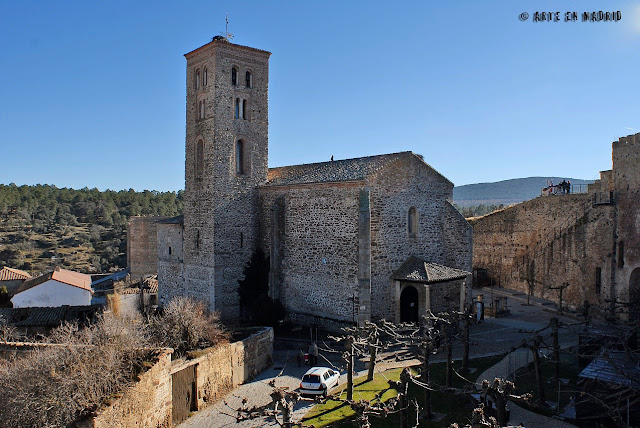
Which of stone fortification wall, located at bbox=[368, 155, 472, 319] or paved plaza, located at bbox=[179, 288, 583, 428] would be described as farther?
stone fortification wall, located at bbox=[368, 155, 472, 319]

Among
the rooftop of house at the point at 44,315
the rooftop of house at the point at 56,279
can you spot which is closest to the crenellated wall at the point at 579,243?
the rooftop of house at the point at 44,315

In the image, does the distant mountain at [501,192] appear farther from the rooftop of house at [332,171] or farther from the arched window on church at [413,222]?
the arched window on church at [413,222]

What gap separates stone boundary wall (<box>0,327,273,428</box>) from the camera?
479 inches

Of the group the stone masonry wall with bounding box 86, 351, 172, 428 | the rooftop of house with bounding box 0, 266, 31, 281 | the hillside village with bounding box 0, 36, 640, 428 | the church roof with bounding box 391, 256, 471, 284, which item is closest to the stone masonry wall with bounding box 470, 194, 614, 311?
the hillside village with bounding box 0, 36, 640, 428

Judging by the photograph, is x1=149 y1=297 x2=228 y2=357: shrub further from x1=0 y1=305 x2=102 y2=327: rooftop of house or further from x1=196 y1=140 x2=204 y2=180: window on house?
x1=196 y1=140 x2=204 y2=180: window on house

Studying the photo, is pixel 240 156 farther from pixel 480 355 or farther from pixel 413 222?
pixel 480 355

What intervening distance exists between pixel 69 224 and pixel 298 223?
6511 cm

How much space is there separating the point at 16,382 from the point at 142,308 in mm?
18119

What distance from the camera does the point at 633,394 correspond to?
39.2 feet

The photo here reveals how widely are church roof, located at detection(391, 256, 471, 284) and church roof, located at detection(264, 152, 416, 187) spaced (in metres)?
4.40

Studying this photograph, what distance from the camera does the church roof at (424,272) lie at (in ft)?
70.5

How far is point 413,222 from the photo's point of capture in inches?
933

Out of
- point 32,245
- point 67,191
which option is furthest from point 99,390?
point 67,191

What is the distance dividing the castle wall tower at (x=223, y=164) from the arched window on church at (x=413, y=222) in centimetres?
839
